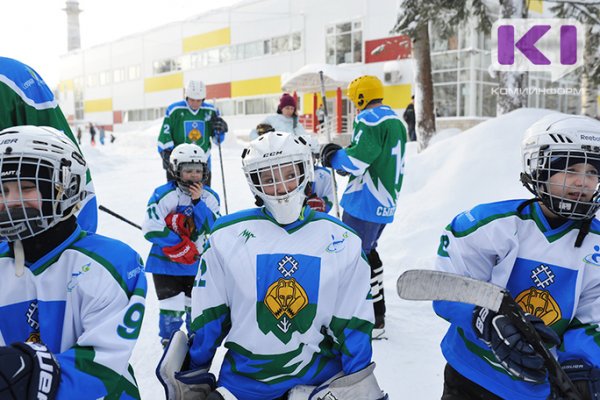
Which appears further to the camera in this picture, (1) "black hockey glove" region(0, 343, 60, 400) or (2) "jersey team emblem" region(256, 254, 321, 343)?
(2) "jersey team emblem" region(256, 254, 321, 343)

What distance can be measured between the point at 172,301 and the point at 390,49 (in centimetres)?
2231

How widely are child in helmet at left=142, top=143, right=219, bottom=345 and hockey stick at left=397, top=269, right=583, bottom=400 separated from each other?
7.45ft

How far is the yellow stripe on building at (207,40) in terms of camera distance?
32.3 m

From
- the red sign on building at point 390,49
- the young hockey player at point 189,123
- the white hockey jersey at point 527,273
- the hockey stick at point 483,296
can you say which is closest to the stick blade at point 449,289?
the hockey stick at point 483,296

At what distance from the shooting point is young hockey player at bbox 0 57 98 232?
224 centimetres

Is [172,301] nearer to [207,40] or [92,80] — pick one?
[207,40]

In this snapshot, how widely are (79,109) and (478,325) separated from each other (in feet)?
169

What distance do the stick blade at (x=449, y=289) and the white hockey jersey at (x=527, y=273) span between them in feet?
0.88

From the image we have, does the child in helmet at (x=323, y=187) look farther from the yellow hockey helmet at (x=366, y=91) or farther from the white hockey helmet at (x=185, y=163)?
the white hockey helmet at (x=185, y=163)

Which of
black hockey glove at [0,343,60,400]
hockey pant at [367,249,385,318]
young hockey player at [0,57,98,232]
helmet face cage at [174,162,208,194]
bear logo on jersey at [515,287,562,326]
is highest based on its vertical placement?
young hockey player at [0,57,98,232]

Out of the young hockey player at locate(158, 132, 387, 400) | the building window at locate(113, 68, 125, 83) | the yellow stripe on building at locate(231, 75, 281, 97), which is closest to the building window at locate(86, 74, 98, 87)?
A: the building window at locate(113, 68, 125, 83)

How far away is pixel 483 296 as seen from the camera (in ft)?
5.89

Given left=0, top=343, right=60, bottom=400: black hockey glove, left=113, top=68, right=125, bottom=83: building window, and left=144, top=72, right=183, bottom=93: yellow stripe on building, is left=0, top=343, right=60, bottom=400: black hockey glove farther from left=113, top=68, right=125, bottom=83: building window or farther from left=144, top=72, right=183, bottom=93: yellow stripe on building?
left=113, top=68, right=125, bottom=83: building window

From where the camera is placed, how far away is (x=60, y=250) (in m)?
1.70
